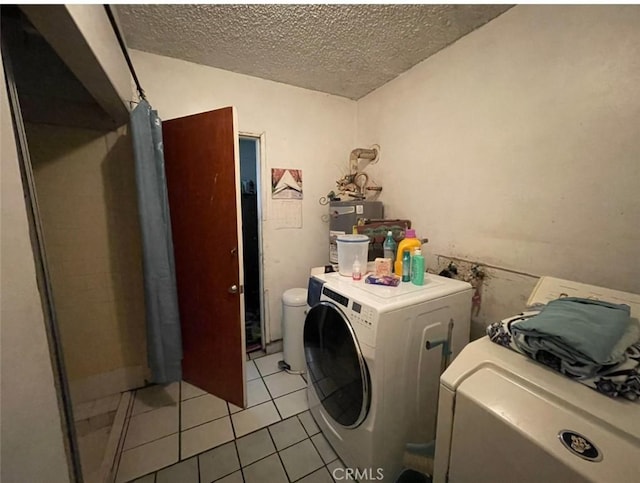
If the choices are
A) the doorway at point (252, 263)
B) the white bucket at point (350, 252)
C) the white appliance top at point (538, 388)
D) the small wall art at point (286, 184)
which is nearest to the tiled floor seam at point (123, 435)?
the doorway at point (252, 263)

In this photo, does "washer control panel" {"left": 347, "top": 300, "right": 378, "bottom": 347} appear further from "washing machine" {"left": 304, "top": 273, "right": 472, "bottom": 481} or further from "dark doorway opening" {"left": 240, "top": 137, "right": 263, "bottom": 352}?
"dark doorway opening" {"left": 240, "top": 137, "right": 263, "bottom": 352}

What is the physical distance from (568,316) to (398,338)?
55 centimetres

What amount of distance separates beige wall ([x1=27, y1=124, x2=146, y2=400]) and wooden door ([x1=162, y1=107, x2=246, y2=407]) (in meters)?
0.32

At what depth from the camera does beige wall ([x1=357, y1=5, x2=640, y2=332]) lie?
1046 mm

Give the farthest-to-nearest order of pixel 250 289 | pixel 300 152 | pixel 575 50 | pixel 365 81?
1. pixel 250 289
2. pixel 300 152
3. pixel 365 81
4. pixel 575 50

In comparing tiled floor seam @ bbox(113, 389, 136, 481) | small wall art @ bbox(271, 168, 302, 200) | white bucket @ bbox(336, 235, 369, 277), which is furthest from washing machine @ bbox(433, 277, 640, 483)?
small wall art @ bbox(271, 168, 302, 200)

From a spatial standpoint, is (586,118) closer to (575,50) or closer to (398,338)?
(575,50)

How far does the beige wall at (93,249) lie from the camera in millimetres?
1560

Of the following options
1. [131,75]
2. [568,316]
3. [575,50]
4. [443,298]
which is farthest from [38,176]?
[575,50]

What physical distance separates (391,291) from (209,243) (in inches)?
46.0

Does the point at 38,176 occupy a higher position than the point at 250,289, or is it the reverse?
the point at 38,176

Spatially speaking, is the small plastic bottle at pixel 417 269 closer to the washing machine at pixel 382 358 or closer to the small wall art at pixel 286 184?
the washing machine at pixel 382 358

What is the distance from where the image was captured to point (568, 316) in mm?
756

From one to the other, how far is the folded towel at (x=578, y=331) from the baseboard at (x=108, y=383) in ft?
7.70
